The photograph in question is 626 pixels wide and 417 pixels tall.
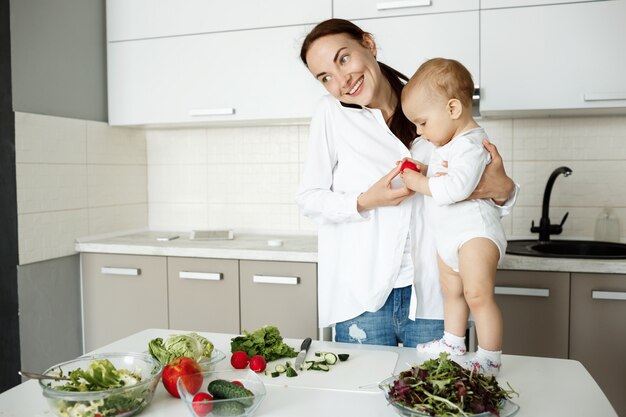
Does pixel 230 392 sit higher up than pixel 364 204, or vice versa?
pixel 364 204

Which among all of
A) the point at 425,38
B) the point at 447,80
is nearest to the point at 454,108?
the point at 447,80

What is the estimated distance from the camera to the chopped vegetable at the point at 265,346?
1287 mm

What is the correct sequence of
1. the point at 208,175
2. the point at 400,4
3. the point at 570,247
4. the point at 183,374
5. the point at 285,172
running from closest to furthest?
1. the point at 183,374
2. the point at 400,4
3. the point at 570,247
4. the point at 285,172
5. the point at 208,175

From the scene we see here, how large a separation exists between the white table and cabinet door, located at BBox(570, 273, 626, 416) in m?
1.04

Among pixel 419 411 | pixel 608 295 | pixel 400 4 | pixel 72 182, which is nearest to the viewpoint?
pixel 419 411

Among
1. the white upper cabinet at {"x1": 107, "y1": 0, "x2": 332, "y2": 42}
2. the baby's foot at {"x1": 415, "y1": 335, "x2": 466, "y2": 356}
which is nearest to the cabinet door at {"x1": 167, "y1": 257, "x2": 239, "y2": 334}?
the white upper cabinet at {"x1": 107, "y1": 0, "x2": 332, "y2": 42}

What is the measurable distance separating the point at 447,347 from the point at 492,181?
0.43 metres

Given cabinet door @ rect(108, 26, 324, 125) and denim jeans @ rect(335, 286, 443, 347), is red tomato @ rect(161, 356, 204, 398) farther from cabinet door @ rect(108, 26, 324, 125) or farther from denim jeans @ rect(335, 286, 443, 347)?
cabinet door @ rect(108, 26, 324, 125)

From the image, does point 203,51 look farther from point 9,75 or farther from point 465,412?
point 465,412

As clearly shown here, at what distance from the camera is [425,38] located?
248 centimetres

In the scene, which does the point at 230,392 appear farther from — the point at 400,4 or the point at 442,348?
the point at 400,4

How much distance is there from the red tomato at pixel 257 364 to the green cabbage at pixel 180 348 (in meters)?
0.09

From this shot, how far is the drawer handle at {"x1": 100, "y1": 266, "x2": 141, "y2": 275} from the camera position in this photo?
275 cm

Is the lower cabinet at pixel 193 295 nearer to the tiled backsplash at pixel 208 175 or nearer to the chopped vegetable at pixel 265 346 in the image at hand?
the tiled backsplash at pixel 208 175
